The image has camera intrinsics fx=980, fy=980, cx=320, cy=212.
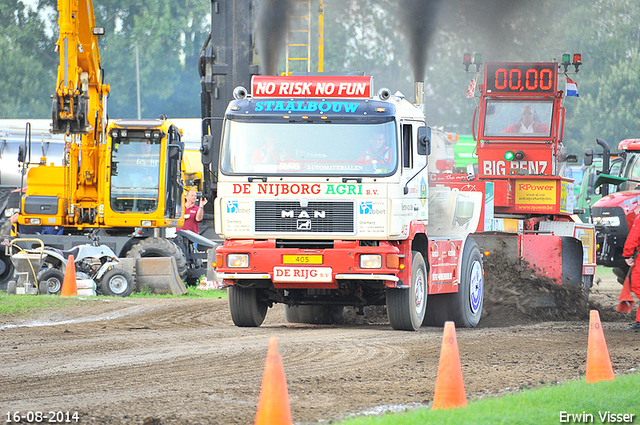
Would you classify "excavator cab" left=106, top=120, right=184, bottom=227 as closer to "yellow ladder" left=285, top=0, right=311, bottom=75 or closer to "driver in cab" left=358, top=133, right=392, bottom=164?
"yellow ladder" left=285, top=0, right=311, bottom=75

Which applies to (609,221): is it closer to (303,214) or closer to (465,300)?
(465,300)

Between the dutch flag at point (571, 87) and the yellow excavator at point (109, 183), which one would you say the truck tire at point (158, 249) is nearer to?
the yellow excavator at point (109, 183)

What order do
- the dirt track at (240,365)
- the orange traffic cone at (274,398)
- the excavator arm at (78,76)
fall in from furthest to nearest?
the excavator arm at (78,76)
the dirt track at (240,365)
the orange traffic cone at (274,398)

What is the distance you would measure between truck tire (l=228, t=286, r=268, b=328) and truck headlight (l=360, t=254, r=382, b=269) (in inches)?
70.8

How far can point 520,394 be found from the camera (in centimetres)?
770

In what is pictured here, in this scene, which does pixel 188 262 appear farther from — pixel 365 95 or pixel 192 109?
pixel 192 109

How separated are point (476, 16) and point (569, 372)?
39.8 ft

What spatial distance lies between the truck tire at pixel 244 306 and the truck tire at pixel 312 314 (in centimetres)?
151

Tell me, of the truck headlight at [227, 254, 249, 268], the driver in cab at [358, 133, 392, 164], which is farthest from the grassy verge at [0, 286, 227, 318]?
the driver in cab at [358, 133, 392, 164]

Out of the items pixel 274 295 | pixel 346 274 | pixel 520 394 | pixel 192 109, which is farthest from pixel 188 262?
pixel 192 109

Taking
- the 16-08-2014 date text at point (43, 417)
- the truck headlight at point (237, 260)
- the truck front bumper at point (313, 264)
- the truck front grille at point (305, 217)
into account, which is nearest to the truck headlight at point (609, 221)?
the truck front bumper at point (313, 264)

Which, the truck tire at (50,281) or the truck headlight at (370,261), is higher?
the truck headlight at (370,261)

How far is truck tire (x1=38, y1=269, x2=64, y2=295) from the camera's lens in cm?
1812

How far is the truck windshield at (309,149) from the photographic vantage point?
11.7 metres
